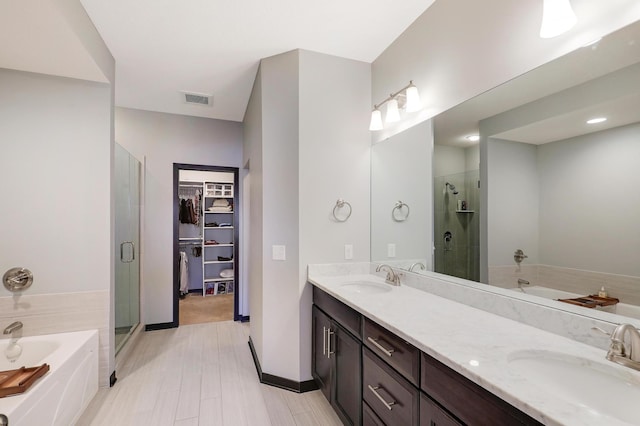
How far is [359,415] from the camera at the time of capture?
63.7 inches

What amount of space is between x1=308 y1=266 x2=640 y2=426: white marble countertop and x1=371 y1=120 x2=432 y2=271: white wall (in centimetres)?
46

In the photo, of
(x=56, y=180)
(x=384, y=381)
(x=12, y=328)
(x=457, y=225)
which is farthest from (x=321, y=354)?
(x=56, y=180)

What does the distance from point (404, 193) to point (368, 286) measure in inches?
30.1

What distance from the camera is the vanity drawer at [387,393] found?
47.3 inches

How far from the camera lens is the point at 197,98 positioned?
3359 millimetres

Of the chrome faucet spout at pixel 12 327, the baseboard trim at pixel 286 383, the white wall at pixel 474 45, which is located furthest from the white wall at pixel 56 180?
the white wall at pixel 474 45

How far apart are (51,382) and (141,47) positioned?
2.39 metres

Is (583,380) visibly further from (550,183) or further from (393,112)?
(393,112)

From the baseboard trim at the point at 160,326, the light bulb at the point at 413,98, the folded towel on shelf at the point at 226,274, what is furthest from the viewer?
the folded towel on shelf at the point at 226,274

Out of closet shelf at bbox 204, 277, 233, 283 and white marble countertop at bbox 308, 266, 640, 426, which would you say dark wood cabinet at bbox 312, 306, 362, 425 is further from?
closet shelf at bbox 204, 277, 233, 283

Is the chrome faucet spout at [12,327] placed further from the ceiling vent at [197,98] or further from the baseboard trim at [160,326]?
the ceiling vent at [197,98]

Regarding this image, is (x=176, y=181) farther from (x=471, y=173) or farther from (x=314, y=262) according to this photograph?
(x=471, y=173)

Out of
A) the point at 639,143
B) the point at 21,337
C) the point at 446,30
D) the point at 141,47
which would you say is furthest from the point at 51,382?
the point at 446,30

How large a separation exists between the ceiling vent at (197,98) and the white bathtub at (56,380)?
2432 millimetres
